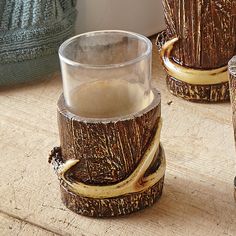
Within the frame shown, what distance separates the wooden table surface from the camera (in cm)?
62

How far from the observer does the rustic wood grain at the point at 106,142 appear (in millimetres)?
588

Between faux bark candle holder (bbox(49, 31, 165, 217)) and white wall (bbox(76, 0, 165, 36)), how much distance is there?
0.32 m

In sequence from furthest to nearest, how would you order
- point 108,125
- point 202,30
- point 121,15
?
point 121,15 < point 202,30 < point 108,125

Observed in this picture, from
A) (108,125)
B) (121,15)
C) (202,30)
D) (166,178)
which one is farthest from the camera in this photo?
(121,15)

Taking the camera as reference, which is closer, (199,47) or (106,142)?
(106,142)

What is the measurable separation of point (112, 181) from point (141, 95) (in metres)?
0.09

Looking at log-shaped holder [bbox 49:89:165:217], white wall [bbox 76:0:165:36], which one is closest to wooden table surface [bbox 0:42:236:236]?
log-shaped holder [bbox 49:89:165:217]

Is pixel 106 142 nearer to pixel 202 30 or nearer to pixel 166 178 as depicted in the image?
pixel 166 178

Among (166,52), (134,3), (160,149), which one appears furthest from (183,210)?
(134,3)

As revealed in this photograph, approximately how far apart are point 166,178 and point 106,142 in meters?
0.13

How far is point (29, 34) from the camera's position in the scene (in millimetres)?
862

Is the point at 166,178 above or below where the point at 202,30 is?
below

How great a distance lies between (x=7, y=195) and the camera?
671 mm

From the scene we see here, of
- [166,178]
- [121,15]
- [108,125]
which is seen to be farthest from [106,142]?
[121,15]
